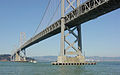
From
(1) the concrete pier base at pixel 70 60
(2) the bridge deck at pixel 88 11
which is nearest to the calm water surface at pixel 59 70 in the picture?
(1) the concrete pier base at pixel 70 60

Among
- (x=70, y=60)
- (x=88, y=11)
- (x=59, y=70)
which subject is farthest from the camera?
(x=70, y=60)

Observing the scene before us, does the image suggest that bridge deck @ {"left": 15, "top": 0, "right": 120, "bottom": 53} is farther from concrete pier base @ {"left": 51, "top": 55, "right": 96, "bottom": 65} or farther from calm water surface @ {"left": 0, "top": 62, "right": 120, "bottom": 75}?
calm water surface @ {"left": 0, "top": 62, "right": 120, "bottom": 75}

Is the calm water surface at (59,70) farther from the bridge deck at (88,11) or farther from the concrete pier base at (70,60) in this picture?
the bridge deck at (88,11)

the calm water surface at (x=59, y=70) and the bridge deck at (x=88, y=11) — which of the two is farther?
the bridge deck at (x=88, y=11)

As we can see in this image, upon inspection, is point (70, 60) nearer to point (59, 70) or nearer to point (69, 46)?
point (69, 46)

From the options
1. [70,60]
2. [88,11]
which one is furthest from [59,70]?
[70,60]

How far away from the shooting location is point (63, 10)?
5062 cm

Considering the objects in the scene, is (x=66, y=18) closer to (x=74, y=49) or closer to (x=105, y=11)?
(x=74, y=49)

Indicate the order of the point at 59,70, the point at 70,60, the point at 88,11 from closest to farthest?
the point at 59,70 → the point at 88,11 → the point at 70,60

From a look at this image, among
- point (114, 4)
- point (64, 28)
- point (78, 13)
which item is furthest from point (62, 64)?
point (114, 4)

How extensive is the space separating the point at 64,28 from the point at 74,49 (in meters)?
5.07

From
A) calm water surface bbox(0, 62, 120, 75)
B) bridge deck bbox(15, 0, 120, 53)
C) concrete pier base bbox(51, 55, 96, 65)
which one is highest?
bridge deck bbox(15, 0, 120, 53)

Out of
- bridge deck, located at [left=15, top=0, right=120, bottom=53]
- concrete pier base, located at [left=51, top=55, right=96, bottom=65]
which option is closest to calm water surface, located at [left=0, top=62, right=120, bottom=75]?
Result: concrete pier base, located at [left=51, top=55, right=96, bottom=65]

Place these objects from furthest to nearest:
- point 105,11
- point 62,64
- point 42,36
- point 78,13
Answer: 1. point 42,36
2. point 62,64
3. point 78,13
4. point 105,11
